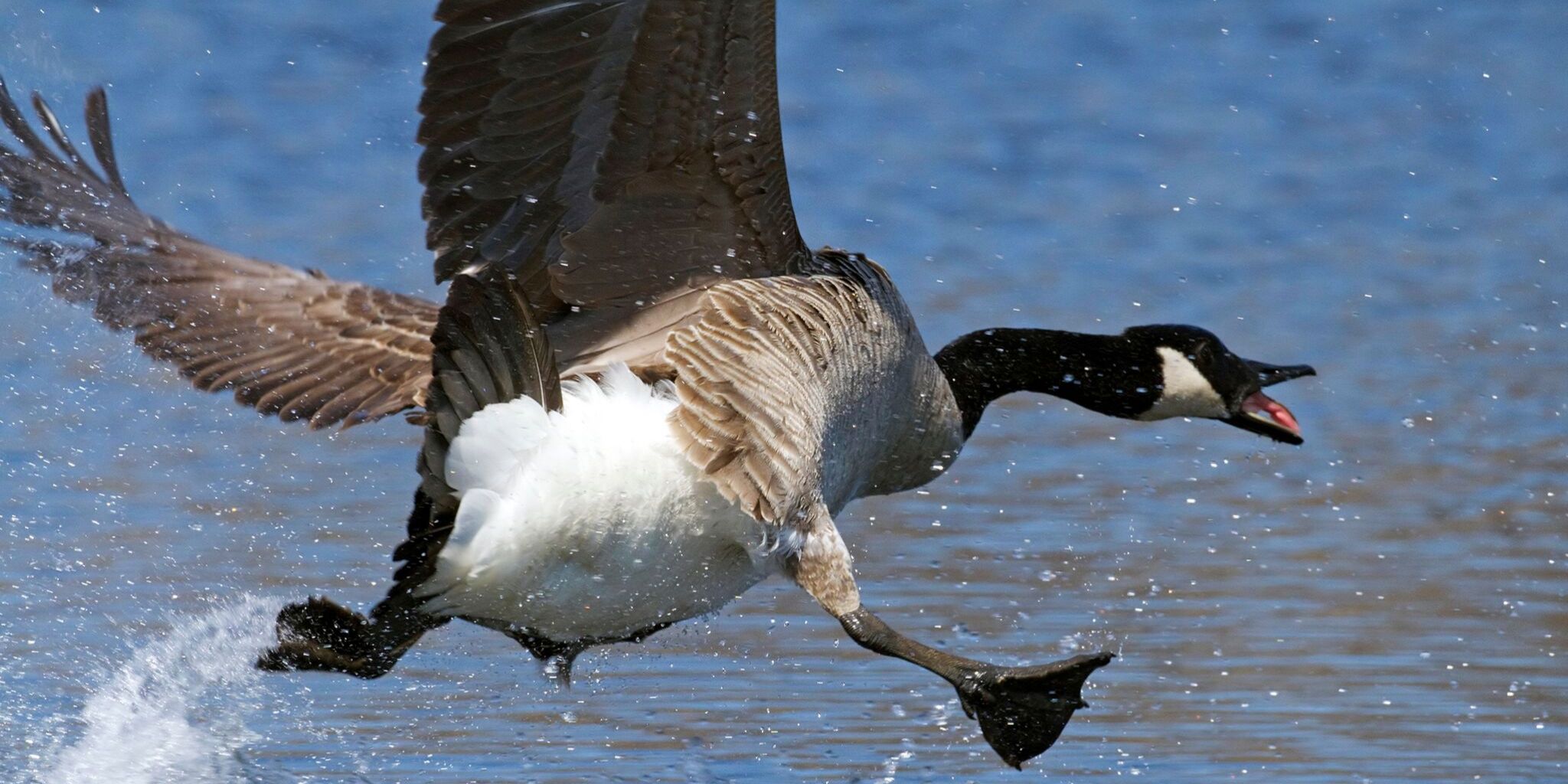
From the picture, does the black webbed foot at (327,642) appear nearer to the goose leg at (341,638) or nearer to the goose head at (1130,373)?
the goose leg at (341,638)

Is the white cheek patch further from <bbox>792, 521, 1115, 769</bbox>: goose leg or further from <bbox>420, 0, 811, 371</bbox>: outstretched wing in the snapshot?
<bbox>792, 521, 1115, 769</bbox>: goose leg

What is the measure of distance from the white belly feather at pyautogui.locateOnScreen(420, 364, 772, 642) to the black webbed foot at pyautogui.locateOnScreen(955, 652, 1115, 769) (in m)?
0.52

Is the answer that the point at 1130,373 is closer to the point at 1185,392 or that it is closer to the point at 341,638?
the point at 1185,392

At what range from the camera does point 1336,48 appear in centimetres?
1130

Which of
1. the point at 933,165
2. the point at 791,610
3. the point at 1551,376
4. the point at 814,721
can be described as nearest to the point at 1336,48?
the point at 933,165

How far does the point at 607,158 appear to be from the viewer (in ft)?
13.7

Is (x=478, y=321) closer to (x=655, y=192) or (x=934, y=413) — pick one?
(x=655, y=192)

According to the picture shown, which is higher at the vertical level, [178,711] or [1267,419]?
[1267,419]

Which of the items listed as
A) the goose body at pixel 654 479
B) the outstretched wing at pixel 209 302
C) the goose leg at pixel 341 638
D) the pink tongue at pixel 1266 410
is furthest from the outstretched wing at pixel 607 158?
the pink tongue at pixel 1266 410

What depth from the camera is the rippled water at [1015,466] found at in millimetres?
4461

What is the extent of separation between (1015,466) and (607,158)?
263 cm

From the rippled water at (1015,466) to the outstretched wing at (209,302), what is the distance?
544 mm

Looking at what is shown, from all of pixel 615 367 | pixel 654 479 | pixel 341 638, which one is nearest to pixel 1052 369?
pixel 615 367

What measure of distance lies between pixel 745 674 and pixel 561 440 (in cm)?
102
